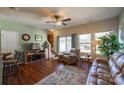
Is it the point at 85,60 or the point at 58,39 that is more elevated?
the point at 58,39

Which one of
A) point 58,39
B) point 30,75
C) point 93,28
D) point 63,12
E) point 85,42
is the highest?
point 63,12

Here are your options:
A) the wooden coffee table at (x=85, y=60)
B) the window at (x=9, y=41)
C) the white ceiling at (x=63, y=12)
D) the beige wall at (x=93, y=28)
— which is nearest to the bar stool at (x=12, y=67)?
the white ceiling at (x=63, y=12)

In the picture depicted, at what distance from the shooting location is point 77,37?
6.86m

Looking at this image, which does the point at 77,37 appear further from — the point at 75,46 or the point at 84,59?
the point at 84,59

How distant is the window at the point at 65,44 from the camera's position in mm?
7441

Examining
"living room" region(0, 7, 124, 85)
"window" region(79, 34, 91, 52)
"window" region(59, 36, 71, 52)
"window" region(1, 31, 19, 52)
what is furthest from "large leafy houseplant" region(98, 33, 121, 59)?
"window" region(1, 31, 19, 52)

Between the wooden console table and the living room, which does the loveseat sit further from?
the wooden console table

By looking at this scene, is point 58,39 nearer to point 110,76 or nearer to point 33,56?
point 33,56

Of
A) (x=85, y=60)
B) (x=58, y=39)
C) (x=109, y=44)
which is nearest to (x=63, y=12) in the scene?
(x=109, y=44)

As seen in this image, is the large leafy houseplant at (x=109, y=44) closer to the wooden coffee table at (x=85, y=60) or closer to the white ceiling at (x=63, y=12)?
the white ceiling at (x=63, y=12)

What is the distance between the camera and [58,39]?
8195 millimetres

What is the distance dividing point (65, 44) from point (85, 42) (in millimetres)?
1823
